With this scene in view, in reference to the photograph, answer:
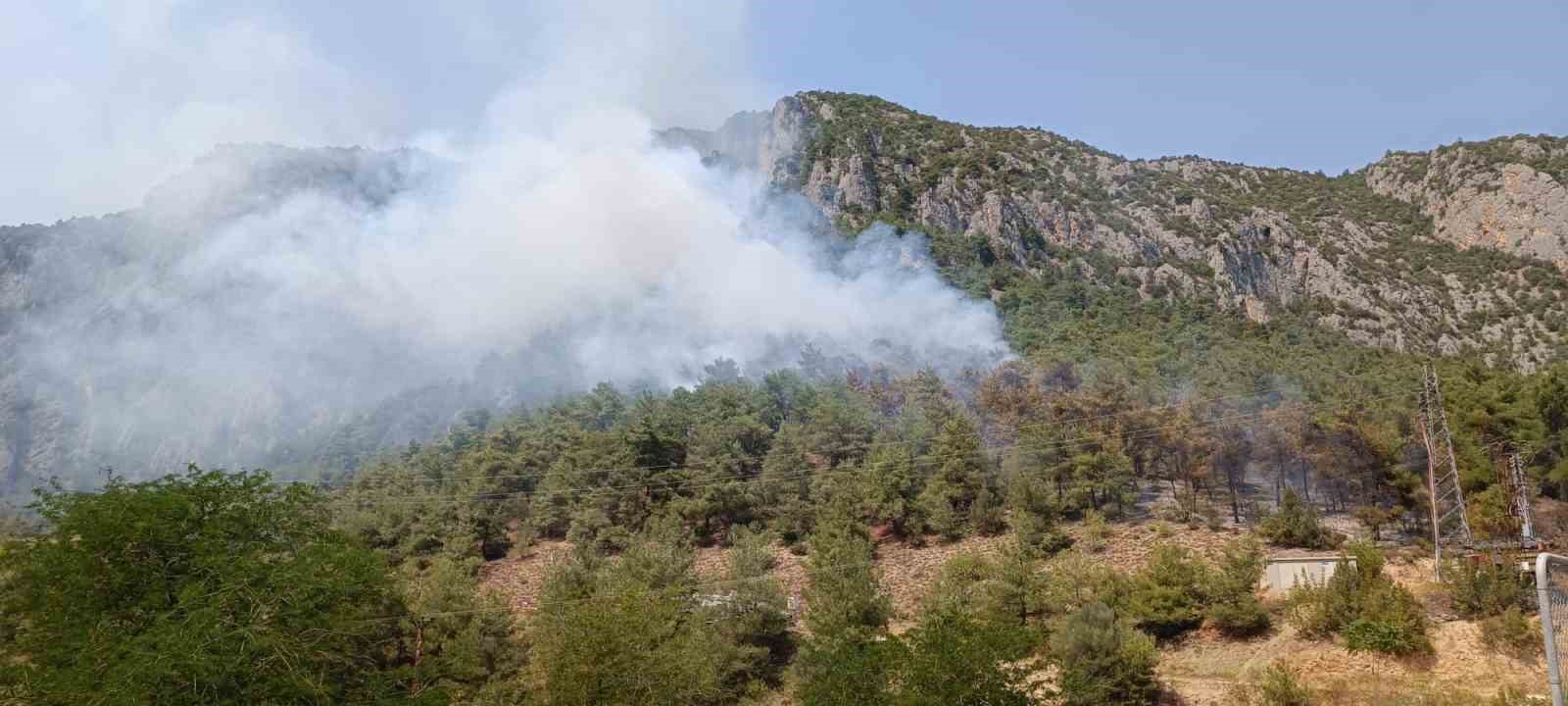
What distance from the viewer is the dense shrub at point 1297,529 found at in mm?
38812

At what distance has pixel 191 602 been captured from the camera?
20.9 metres

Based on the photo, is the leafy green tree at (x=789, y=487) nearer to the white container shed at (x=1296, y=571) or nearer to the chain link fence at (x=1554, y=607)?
the white container shed at (x=1296, y=571)

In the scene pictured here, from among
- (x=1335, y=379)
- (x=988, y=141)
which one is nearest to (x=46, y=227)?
(x=988, y=141)

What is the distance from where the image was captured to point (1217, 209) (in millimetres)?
132250

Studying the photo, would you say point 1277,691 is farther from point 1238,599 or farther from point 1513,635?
point 1513,635

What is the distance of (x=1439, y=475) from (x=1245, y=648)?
14.8m

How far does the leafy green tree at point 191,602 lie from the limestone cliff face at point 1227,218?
98.4 metres

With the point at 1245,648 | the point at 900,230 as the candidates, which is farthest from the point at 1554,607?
the point at 900,230

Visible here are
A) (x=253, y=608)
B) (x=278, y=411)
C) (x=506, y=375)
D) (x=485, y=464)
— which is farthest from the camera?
(x=278, y=411)

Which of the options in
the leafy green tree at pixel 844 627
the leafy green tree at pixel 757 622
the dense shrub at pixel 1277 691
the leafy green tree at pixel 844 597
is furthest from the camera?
the leafy green tree at pixel 757 622

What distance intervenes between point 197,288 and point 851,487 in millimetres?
112749

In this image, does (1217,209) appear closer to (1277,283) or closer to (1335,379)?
(1277,283)

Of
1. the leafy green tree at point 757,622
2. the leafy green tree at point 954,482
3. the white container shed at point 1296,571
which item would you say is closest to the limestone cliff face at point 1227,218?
the leafy green tree at point 954,482

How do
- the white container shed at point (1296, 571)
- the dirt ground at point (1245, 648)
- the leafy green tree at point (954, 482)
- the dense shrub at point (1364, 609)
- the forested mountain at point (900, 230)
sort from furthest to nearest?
1. the forested mountain at point (900, 230)
2. the leafy green tree at point (954, 482)
3. the white container shed at point (1296, 571)
4. the dense shrub at point (1364, 609)
5. the dirt ground at point (1245, 648)
